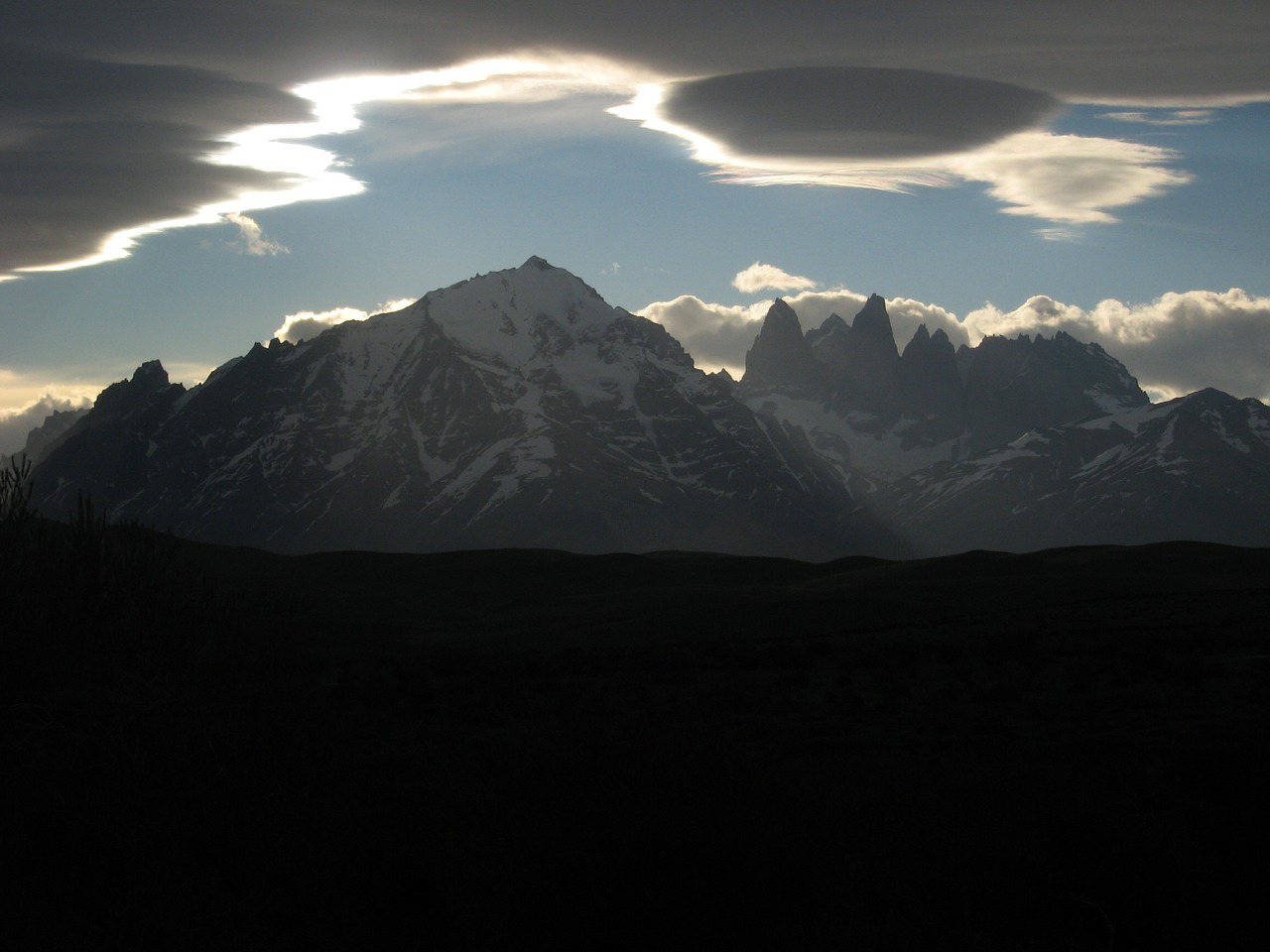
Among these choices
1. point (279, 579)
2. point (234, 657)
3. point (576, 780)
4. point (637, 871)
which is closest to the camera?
point (637, 871)

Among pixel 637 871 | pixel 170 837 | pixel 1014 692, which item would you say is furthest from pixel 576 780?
pixel 1014 692

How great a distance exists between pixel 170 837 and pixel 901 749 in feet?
39.2

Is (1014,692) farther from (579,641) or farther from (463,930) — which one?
(579,641)

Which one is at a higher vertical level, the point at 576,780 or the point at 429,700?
the point at 576,780

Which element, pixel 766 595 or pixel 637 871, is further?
pixel 766 595

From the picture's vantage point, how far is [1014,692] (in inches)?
1107

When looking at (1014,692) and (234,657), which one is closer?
(1014,692)

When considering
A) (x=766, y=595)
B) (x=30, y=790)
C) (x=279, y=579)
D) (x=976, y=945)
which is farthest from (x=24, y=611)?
(x=279, y=579)

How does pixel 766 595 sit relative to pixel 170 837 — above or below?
below

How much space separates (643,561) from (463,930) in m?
94.9

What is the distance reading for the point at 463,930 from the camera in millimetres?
14586

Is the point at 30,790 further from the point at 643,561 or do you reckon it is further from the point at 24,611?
the point at 643,561

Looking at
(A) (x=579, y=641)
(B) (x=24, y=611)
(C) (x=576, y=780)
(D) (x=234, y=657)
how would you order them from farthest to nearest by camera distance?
(A) (x=579, y=641), (D) (x=234, y=657), (B) (x=24, y=611), (C) (x=576, y=780)

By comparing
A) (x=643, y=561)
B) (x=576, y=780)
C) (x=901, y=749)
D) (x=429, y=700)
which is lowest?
(x=643, y=561)
